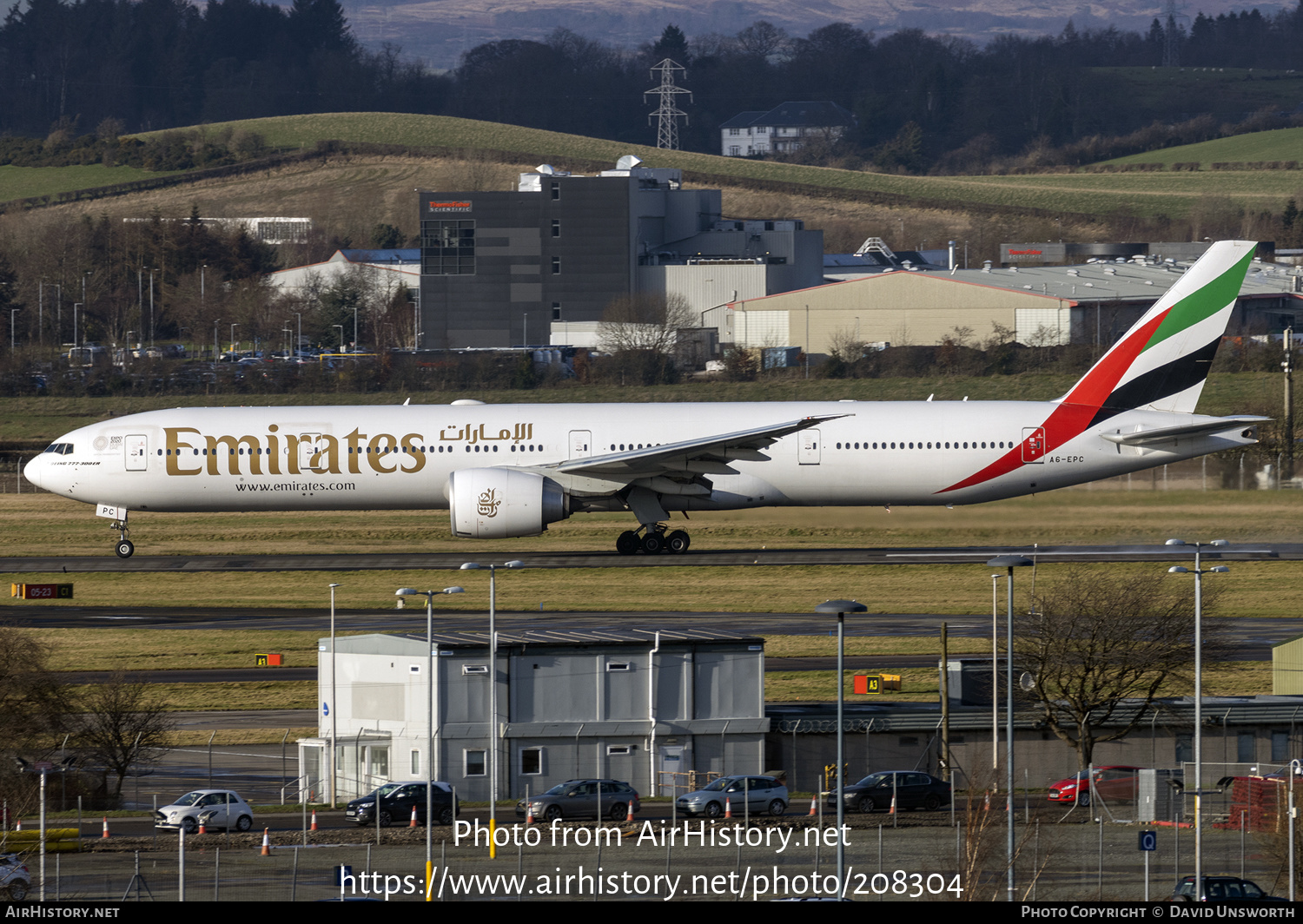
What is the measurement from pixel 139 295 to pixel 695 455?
115 meters

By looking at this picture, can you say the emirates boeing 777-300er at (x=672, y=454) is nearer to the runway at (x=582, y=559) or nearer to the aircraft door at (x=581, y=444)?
the aircraft door at (x=581, y=444)

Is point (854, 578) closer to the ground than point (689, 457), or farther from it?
closer to the ground

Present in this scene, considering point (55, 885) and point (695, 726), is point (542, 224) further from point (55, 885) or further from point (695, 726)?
point (55, 885)

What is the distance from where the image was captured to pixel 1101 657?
41.2 m

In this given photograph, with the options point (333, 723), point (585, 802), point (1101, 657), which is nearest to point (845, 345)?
point (1101, 657)

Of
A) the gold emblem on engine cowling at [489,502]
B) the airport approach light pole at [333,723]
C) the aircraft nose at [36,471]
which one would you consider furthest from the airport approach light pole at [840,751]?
the aircraft nose at [36,471]

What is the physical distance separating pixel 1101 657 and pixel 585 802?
1447 centimetres

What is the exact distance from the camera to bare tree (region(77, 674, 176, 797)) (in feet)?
123

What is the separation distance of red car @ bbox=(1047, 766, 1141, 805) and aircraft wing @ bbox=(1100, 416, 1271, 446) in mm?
16999

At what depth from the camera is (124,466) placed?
55469 mm

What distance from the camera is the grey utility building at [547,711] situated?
38.5 meters

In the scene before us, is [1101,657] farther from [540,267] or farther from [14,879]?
[540,267]

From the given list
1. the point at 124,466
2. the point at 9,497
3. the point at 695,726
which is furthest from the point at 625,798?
the point at 9,497

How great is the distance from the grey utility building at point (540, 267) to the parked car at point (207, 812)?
110m
